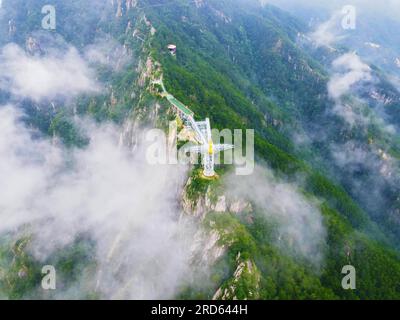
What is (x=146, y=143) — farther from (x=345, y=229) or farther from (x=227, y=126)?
(x=345, y=229)

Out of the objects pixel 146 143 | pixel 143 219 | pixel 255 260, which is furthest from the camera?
pixel 146 143

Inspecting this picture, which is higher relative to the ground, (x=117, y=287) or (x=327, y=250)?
(x=327, y=250)

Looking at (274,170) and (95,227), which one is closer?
(274,170)

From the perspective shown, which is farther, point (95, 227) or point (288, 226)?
point (95, 227)

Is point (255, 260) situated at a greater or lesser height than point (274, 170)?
lesser

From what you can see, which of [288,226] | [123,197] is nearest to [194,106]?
[123,197]

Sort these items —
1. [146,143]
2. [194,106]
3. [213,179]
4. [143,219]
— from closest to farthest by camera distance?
[213,179], [143,219], [146,143], [194,106]

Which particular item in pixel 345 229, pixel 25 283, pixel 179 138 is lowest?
pixel 25 283

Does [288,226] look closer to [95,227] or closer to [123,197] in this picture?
[123,197]

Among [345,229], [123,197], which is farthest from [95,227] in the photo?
[345,229]
